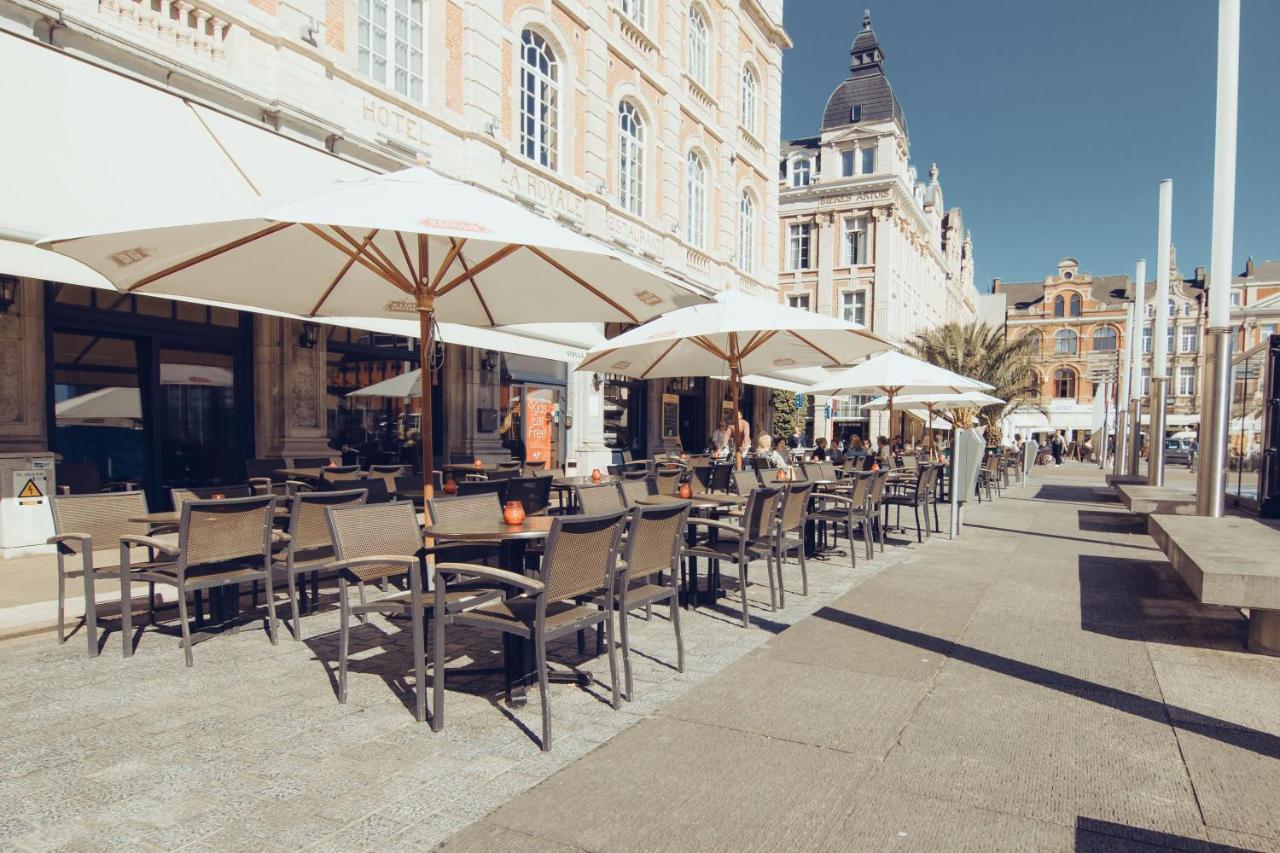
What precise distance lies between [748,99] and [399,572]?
73.6 ft

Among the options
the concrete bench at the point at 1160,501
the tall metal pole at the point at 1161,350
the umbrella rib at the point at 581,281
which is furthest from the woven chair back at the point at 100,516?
the tall metal pole at the point at 1161,350

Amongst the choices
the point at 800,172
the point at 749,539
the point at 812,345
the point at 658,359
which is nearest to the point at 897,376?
the point at 812,345

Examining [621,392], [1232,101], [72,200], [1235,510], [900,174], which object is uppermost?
Answer: [900,174]

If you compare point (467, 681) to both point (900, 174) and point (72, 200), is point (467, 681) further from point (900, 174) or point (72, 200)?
point (900, 174)

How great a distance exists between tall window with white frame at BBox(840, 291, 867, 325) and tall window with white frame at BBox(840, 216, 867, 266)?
1.60 meters

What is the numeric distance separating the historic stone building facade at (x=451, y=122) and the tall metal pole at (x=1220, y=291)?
31.2ft

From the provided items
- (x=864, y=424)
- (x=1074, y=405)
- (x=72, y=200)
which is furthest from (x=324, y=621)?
(x=1074, y=405)

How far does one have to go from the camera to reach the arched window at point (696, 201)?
65.8 feet

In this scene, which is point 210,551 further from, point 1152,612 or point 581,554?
point 1152,612

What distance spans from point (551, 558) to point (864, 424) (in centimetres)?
3712

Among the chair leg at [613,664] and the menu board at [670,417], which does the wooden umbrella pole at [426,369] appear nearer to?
the chair leg at [613,664]

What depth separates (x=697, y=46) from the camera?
20.5 m

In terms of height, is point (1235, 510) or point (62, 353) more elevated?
point (62, 353)

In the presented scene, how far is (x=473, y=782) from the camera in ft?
9.69
